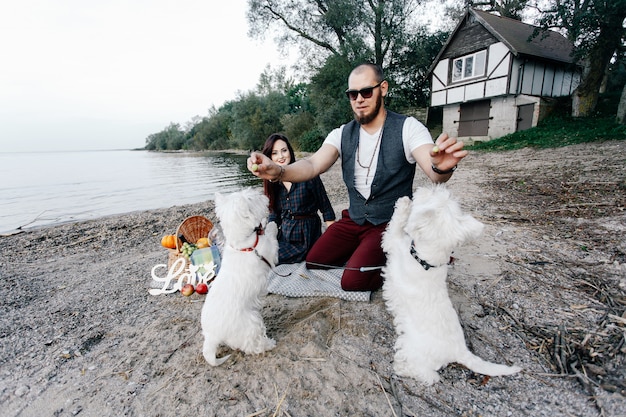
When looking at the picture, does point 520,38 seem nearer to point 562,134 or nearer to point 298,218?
point 562,134

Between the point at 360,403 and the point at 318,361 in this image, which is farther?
the point at 318,361

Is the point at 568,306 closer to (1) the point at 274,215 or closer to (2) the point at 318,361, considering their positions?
(2) the point at 318,361

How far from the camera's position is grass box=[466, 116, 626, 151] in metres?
12.7

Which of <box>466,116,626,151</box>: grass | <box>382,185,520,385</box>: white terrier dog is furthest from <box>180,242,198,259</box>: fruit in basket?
<box>466,116,626,151</box>: grass

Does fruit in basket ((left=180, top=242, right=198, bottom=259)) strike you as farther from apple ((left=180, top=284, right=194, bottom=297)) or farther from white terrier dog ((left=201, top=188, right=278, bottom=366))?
white terrier dog ((left=201, top=188, right=278, bottom=366))

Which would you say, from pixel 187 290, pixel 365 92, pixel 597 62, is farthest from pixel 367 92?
pixel 597 62

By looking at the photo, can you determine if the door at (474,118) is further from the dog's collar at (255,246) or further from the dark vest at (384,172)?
the dog's collar at (255,246)

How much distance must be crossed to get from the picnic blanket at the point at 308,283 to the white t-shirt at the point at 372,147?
3.74 feet

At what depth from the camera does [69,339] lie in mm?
2947

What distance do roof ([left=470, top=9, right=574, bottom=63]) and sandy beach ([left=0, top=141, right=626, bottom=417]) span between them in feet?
59.5

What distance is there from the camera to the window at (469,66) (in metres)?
19.7

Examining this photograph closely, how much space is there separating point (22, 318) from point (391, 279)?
4.20m

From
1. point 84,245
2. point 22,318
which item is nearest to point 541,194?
point 22,318

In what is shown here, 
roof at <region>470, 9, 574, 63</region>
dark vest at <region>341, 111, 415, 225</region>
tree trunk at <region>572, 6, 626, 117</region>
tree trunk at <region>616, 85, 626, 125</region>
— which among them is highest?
roof at <region>470, 9, 574, 63</region>
